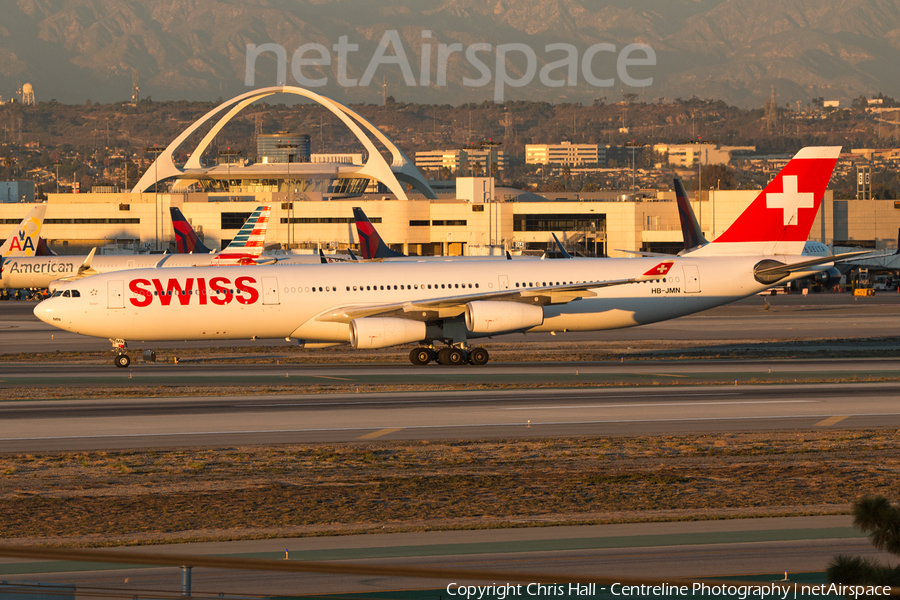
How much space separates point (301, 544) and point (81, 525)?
3.90 metres

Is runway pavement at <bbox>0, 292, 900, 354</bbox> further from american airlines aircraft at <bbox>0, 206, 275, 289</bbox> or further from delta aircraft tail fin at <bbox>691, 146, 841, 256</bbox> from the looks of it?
american airlines aircraft at <bbox>0, 206, 275, 289</bbox>

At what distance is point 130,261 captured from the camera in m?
83.7

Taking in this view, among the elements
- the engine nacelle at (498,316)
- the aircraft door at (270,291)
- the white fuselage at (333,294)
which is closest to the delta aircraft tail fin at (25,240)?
the white fuselage at (333,294)

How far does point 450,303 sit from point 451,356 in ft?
7.57

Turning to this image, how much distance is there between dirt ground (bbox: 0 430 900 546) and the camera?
16.6 meters

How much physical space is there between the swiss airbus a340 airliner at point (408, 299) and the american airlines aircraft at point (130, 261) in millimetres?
32173

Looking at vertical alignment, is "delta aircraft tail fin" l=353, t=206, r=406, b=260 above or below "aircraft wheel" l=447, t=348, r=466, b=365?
above

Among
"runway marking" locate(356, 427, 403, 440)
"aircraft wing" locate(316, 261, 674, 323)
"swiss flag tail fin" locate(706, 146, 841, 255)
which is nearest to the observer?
"runway marking" locate(356, 427, 403, 440)

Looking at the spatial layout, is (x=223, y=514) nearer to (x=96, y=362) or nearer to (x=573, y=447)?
(x=573, y=447)

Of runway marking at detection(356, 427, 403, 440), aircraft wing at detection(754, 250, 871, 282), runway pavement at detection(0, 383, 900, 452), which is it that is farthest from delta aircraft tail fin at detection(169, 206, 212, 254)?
runway marking at detection(356, 427, 403, 440)

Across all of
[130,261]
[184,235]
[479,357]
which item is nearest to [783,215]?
[479,357]

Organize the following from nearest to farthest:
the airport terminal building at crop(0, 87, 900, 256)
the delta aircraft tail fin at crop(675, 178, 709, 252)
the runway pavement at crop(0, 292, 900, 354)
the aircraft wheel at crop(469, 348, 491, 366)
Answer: the aircraft wheel at crop(469, 348, 491, 366) < the runway pavement at crop(0, 292, 900, 354) < the delta aircraft tail fin at crop(675, 178, 709, 252) < the airport terminal building at crop(0, 87, 900, 256)

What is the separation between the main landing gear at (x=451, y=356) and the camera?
40438mm

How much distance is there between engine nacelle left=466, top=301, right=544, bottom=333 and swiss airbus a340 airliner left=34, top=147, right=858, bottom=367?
0.04m
